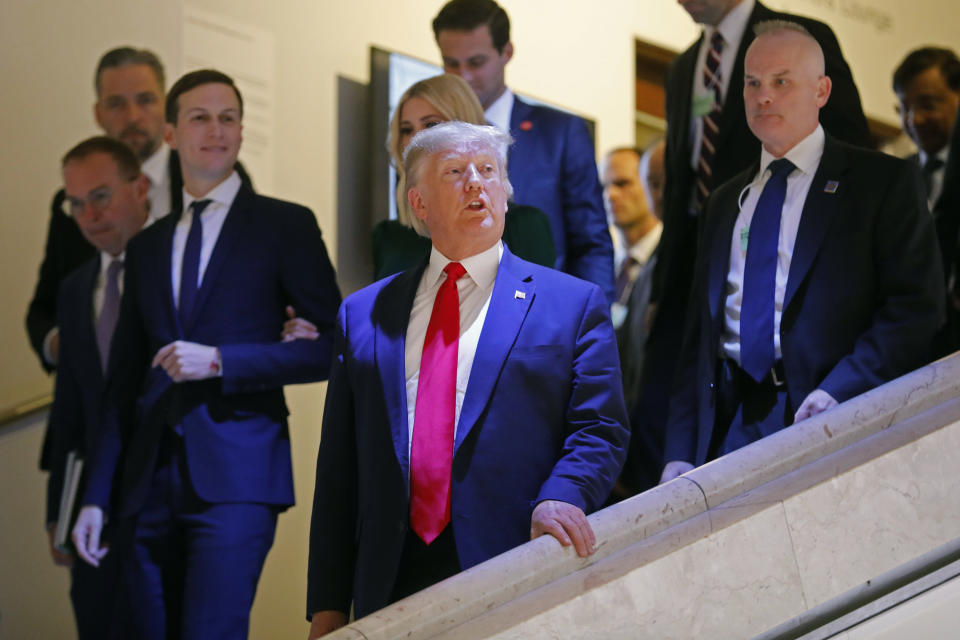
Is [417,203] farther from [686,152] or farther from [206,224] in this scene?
[686,152]

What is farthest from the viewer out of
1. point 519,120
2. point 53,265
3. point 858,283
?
point 53,265

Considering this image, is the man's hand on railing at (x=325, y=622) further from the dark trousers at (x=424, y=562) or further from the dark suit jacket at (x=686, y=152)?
the dark suit jacket at (x=686, y=152)

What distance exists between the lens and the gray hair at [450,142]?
11.5 feet

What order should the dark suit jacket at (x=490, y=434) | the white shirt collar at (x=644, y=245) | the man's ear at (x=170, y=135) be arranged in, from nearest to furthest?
the dark suit jacket at (x=490, y=434)
the man's ear at (x=170, y=135)
the white shirt collar at (x=644, y=245)

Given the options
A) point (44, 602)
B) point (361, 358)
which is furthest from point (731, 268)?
point (44, 602)

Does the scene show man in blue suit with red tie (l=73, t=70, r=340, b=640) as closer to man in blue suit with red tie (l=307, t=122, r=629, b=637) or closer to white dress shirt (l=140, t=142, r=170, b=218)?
white dress shirt (l=140, t=142, r=170, b=218)

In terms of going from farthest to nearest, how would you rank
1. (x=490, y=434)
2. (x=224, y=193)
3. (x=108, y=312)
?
(x=108, y=312) → (x=224, y=193) → (x=490, y=434)

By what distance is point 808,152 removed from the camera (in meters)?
3.91

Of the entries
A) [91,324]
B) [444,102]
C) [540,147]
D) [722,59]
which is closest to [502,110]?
[540,147]

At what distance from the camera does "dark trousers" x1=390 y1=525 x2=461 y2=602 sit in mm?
3199

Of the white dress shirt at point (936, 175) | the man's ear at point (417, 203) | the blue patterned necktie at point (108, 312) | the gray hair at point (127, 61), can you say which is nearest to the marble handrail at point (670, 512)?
the man's ear at point (417, 203)

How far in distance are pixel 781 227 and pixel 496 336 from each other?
39.8 inches

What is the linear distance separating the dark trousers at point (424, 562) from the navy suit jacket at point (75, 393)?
1985 mm

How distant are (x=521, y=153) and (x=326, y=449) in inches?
65.7
